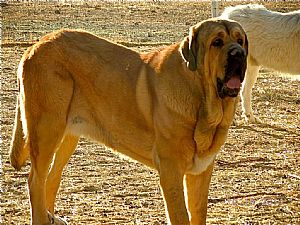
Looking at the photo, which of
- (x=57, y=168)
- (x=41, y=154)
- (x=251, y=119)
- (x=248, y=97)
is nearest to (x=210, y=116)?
(x=41, y=154)

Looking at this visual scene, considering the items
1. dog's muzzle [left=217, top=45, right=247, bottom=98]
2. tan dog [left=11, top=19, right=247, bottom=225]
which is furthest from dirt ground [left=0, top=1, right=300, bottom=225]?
dog's muzzle [left=217, top=45, right=247, bottom=98]

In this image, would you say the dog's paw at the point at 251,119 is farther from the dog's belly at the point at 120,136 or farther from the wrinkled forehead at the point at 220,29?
the wrinkled forehead at the point at 220,29

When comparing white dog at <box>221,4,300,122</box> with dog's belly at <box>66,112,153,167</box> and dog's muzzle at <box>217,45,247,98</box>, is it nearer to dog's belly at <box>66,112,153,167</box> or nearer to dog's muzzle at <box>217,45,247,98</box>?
dog's belly at <box>66,112,153,167</box>

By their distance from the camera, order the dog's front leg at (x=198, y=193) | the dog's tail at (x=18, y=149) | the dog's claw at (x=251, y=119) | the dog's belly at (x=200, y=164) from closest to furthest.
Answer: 1. the dog's belly at (x=200, y=164)
2. the dog's front leg at (x=198, y=193)
3. the dog's tail at (x=18, y=149)
4. the dog's claw at (x=251, y=119)

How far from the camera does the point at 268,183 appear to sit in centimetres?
702

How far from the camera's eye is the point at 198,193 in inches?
207

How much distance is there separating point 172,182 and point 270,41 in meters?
6.82

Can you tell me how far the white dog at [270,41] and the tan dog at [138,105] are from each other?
5776 millimetres

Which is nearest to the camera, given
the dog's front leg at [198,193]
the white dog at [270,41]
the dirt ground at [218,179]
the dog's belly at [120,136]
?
the dog's belly at [120,136]

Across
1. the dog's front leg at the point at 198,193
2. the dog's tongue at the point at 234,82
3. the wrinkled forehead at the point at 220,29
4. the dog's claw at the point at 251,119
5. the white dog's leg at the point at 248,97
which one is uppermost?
the wrinkled forehead at the point at 220,29

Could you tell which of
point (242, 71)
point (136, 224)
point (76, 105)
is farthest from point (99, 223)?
point (242, 71)

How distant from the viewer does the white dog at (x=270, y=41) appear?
36.2 ft

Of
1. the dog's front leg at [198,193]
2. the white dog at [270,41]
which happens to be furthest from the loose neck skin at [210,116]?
the white dog at [270,41]

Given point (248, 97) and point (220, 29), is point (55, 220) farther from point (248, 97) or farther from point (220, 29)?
point (248, 97)
